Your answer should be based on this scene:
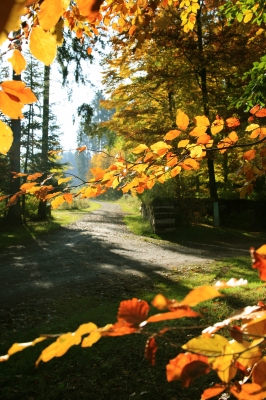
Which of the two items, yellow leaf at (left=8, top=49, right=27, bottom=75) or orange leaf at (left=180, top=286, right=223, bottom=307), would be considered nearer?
orange leaf at (left=180, top=286, right=223, bottom=307)

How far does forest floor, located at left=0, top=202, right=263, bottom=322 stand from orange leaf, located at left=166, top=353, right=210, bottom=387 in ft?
13.4

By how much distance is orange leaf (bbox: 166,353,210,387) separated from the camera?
0.63 metres

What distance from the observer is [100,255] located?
794 cm

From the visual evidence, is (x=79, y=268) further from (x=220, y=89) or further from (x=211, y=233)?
(x=220, y=89)

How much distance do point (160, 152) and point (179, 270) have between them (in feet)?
17.3

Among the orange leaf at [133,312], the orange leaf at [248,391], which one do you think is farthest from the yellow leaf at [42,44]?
the orange leaf at [248,391]

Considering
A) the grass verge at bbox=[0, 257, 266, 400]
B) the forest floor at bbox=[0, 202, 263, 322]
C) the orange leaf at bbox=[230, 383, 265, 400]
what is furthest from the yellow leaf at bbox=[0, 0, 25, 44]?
the forest floor at bbox=[0, 202, 263, 322]

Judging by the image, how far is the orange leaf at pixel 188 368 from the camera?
2.08ft

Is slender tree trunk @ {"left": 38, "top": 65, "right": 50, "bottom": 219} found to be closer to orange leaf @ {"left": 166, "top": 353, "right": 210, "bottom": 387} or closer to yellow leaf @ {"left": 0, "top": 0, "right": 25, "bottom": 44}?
orange leaf @ {"left": 166, "top": 353, "right": 210, "bottom": 387}

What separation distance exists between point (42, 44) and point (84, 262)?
675 centimetres

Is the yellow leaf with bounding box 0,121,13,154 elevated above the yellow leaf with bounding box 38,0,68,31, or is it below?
below

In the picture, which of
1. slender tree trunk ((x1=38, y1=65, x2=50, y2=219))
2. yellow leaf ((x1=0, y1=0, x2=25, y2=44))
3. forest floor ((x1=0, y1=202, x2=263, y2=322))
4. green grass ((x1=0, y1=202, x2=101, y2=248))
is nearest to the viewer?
yellow leaf ((x1=0, y1=0, x2=25, y2=44))

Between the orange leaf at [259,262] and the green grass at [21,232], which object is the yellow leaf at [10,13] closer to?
the orange leaf at [259,262]

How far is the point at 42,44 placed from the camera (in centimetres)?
70
